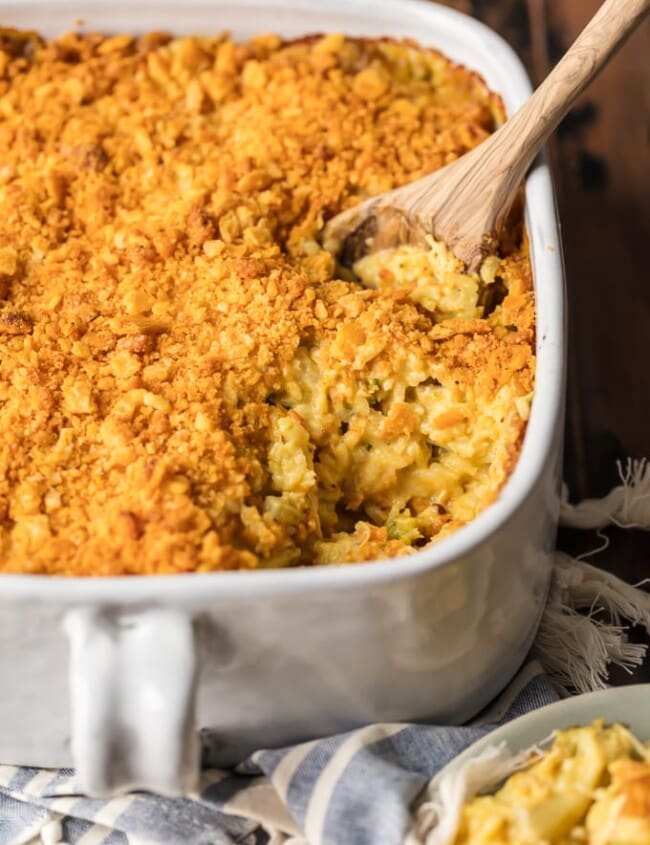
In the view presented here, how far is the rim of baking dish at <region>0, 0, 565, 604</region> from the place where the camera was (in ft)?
4.43

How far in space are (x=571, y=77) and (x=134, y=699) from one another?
3.27 feet

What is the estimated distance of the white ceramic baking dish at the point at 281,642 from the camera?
1.33 meters

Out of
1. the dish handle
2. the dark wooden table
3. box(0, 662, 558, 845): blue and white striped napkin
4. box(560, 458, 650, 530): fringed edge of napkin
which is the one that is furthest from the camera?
the dark wooden table

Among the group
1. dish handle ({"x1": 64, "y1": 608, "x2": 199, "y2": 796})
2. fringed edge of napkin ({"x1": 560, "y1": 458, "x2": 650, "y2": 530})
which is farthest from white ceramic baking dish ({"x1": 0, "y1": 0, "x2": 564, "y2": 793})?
fringed edge of napkin ({"x1": 560, "y1": 458, "x2": 650, "y2": 530})

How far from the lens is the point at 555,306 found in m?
1.65

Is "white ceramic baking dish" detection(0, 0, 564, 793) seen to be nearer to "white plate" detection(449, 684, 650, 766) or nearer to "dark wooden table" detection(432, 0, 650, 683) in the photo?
"white plate" detection(449, 684, 650, 766)

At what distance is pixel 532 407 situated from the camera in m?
1.57

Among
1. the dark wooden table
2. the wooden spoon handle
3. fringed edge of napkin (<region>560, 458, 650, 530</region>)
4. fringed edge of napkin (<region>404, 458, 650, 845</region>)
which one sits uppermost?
the wooden spoon handle

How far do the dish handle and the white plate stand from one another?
0.41 meters

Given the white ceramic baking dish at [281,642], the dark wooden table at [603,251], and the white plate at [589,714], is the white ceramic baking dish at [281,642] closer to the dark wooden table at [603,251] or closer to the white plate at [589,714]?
the white plate at [589,714]

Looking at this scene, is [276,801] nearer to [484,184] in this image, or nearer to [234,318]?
[234,318]

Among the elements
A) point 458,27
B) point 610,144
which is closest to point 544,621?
point 458,27

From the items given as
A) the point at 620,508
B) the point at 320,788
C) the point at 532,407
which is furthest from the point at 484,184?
the point at 320,788

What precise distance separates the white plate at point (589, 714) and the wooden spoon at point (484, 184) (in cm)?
61
